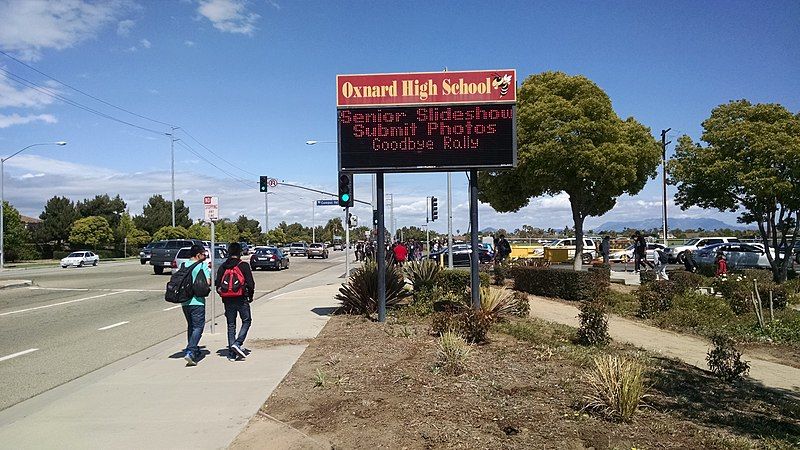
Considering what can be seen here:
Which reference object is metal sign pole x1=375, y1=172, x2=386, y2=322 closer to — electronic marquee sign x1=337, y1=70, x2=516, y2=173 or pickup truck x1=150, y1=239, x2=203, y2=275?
electronic marquee sign x1=337, y1=70, x2=516, y2=173

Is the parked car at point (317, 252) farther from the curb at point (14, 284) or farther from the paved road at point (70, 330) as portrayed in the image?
the paved road at point (70, 330)

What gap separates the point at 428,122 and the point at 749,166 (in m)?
13.7

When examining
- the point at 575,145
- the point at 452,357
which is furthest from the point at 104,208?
the point at 452,357

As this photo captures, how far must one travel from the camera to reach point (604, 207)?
2612 centimetres

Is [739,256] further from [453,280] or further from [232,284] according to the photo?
[232,284]

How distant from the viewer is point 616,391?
5465 mm

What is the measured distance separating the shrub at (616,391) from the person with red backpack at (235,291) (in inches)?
205

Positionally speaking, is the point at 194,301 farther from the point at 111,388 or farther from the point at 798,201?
the point at 798,201

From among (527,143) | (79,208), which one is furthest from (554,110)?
(79,208)

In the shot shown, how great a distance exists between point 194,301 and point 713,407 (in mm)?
6686

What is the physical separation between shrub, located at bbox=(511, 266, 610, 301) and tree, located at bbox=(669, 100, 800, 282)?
611 centimetres

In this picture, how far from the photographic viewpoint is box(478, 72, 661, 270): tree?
21641 millimetres

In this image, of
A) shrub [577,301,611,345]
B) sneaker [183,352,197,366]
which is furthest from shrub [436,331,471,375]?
sneaker [183,352,197,366]

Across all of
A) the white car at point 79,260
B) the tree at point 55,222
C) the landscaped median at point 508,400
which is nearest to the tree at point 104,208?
the tree at point 55,222
